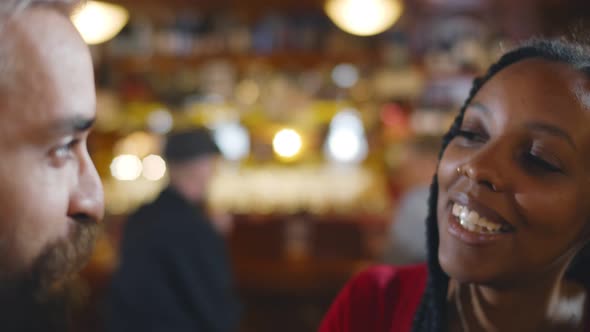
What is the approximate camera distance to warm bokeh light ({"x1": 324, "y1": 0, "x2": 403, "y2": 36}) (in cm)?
329

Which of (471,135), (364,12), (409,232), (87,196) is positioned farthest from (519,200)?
Result: (364,12)

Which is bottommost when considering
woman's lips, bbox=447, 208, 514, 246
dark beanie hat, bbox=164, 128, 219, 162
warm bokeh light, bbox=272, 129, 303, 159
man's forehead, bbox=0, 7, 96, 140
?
woman's lips, bbox=447, 208, 514, 246

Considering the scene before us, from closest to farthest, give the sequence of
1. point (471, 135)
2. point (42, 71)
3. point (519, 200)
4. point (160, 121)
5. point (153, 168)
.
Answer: point (42, 71) → point (519, 200) → point (471, 135) → point (160, 121) → point (153, 168)

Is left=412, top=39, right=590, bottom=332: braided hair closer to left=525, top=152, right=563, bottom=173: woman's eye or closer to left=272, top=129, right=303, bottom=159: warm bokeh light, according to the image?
left=525, top=152, right=563, bottom=173: woman's eye

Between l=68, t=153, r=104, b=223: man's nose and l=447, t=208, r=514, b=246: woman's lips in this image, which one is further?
l=447, t=208, r=514, b=246: woman's lips

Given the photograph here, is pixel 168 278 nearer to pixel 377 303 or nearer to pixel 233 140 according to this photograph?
pixel 377 303

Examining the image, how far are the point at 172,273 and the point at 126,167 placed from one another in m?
3.09

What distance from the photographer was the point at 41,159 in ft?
2.07

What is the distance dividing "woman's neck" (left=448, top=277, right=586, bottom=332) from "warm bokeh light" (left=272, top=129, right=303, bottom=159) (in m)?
4.10

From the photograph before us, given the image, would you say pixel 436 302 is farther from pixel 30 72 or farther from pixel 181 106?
pixel 181 106

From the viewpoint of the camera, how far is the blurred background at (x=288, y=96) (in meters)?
4.59

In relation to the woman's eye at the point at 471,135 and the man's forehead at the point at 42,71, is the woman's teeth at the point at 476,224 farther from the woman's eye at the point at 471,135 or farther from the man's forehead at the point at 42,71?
the man's forehead at the point at 42,71

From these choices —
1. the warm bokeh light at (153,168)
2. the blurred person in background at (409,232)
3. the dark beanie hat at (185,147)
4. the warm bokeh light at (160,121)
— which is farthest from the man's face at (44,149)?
the warm bokeh light at (153,168)

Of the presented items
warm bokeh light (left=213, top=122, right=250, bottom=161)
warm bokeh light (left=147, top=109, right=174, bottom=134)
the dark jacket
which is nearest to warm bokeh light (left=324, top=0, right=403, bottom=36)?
the dark jacket
